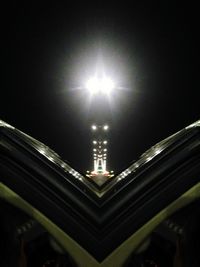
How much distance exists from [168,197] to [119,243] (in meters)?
0.68

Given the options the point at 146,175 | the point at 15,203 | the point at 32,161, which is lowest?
the point at 146,175

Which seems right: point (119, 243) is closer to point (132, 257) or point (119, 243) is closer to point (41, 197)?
point (132, 257)

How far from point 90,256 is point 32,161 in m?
1.12

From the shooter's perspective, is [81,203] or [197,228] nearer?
[81,203]

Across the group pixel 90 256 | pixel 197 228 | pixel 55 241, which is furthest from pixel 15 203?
pixel 197 228

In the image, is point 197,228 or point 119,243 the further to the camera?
point 197,228

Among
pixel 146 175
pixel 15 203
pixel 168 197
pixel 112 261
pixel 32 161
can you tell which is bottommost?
pixel 112 261

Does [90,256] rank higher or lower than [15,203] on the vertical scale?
lower

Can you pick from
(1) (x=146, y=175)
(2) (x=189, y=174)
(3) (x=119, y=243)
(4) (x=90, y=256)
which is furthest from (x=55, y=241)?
(2) (x=189, y=174)

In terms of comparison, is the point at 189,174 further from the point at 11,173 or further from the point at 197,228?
the point at 11,173

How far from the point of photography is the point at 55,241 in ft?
12.9

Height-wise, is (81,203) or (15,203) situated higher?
(15,203)

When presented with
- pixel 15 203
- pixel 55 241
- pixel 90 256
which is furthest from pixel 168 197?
pixel 15 203

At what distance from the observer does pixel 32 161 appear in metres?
3.86
